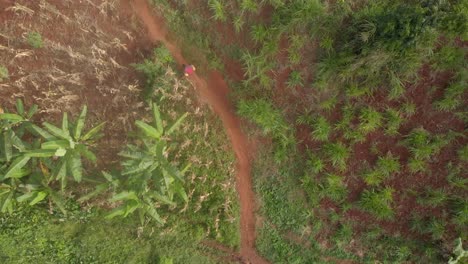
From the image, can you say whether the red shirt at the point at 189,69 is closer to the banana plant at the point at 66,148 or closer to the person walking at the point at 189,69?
the person walking at the point at 189,69

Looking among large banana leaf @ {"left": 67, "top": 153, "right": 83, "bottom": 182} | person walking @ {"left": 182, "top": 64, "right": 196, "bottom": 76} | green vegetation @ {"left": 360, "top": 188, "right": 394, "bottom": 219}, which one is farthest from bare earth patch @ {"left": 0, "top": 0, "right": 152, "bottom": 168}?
green vegetation @ {"left": 360, "top": 188, "right": 394, "bottom": 219}

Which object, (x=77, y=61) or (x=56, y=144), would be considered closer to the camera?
(x=56, y=144)

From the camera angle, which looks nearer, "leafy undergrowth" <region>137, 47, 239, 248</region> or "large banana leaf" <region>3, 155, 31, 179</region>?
"large banana leaf" <region>3, 155, 31, 179</region>

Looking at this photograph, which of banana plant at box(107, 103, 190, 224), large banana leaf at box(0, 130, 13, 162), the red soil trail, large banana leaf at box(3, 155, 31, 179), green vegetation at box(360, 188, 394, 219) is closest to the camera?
banana plant at box(107, 103, 190, 224)

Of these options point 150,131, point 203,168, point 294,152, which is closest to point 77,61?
point 150,131

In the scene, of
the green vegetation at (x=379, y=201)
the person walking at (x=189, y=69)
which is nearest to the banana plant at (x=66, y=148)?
the person walking at (x=189, y=69)

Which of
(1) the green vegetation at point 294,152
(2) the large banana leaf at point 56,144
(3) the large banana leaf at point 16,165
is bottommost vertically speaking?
(1) the green vegetation at point 294,152

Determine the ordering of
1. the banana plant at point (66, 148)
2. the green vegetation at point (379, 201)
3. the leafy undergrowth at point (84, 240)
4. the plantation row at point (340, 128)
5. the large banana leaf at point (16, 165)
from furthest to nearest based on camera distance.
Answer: the leafy undergrowth at point (84, 240) → the green vegetation at point (379, 201) → the plantation row at point (340, 128) → the large banana leaf at point (16, 165) → the banana plant at point (66, 148)

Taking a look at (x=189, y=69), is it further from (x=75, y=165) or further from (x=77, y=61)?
(x=75, y=165)

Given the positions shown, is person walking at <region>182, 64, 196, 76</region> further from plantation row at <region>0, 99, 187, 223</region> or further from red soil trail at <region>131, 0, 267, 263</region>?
plantation row at <region>0, 99, 187, 223</region>
